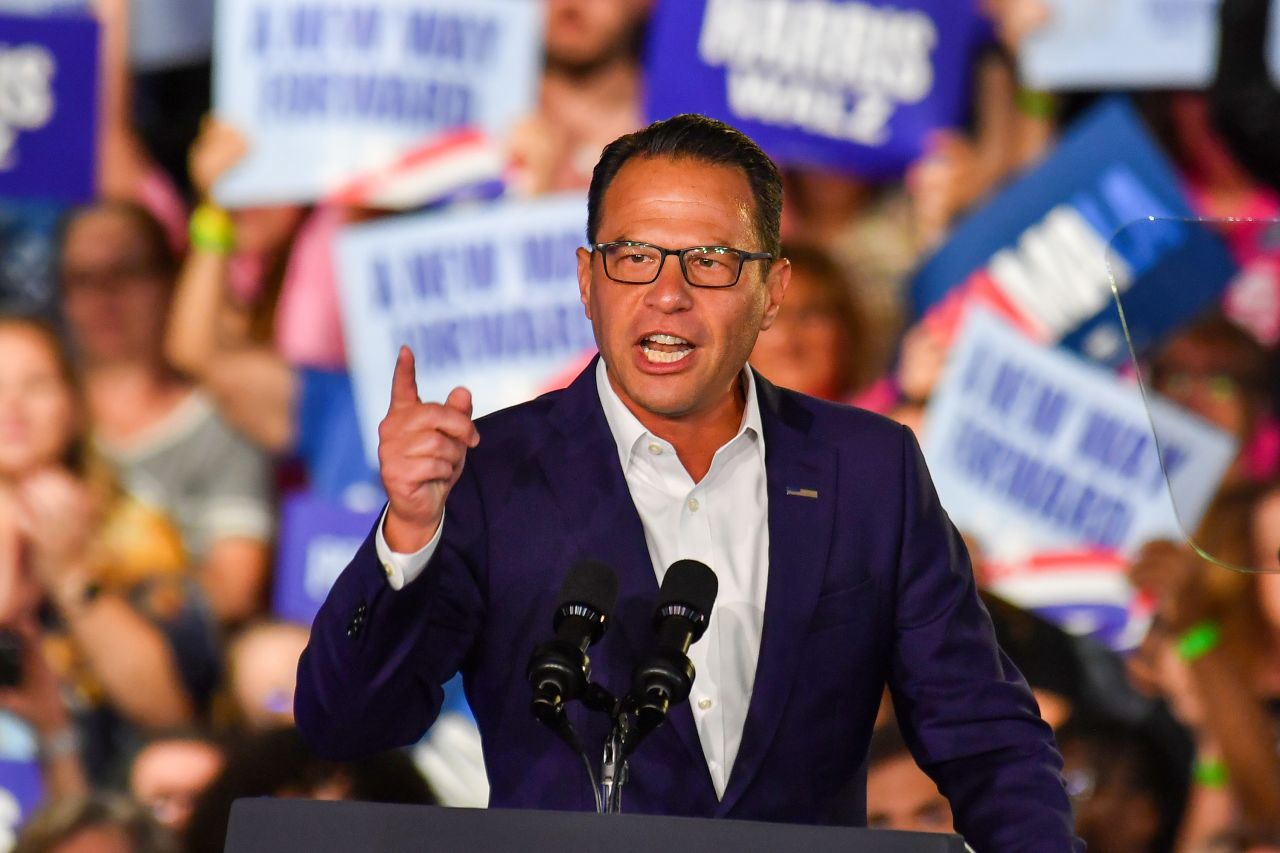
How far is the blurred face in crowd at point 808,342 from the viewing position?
15.4 feet

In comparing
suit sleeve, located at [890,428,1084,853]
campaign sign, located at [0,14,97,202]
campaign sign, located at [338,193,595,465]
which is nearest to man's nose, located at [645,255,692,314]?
suit sleeve, located at [890,428,1084,853]

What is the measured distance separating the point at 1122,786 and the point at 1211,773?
0.25m

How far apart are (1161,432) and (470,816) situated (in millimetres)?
1083

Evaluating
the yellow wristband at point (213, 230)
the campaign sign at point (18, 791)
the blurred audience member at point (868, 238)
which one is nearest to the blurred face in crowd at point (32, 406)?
the yellow wristband at point (213, 230)

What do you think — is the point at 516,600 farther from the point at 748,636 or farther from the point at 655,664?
the point at 655,664

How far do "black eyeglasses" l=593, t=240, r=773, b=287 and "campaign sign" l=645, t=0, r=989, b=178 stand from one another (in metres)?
2.84

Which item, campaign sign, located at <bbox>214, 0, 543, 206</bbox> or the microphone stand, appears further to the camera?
campaign sign, located at <bbox>214, 0, 543, 206</bbox>

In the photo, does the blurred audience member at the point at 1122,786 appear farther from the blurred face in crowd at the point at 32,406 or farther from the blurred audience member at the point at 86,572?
the blurred face in crowd at the point at 32,406

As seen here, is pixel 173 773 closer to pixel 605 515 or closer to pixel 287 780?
pixel 287 780

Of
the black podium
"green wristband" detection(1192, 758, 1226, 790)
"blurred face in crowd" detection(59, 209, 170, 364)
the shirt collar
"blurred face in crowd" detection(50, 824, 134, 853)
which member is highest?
the shirt collar

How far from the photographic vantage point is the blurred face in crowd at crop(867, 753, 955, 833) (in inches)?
161

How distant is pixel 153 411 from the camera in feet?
15.6

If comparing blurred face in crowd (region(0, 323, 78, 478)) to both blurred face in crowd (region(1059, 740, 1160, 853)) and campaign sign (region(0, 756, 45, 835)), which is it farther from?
blurred face in crowd (region(1059, 740, 1160, 853))

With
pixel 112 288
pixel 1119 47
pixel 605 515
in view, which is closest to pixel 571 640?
pixel 605 515
